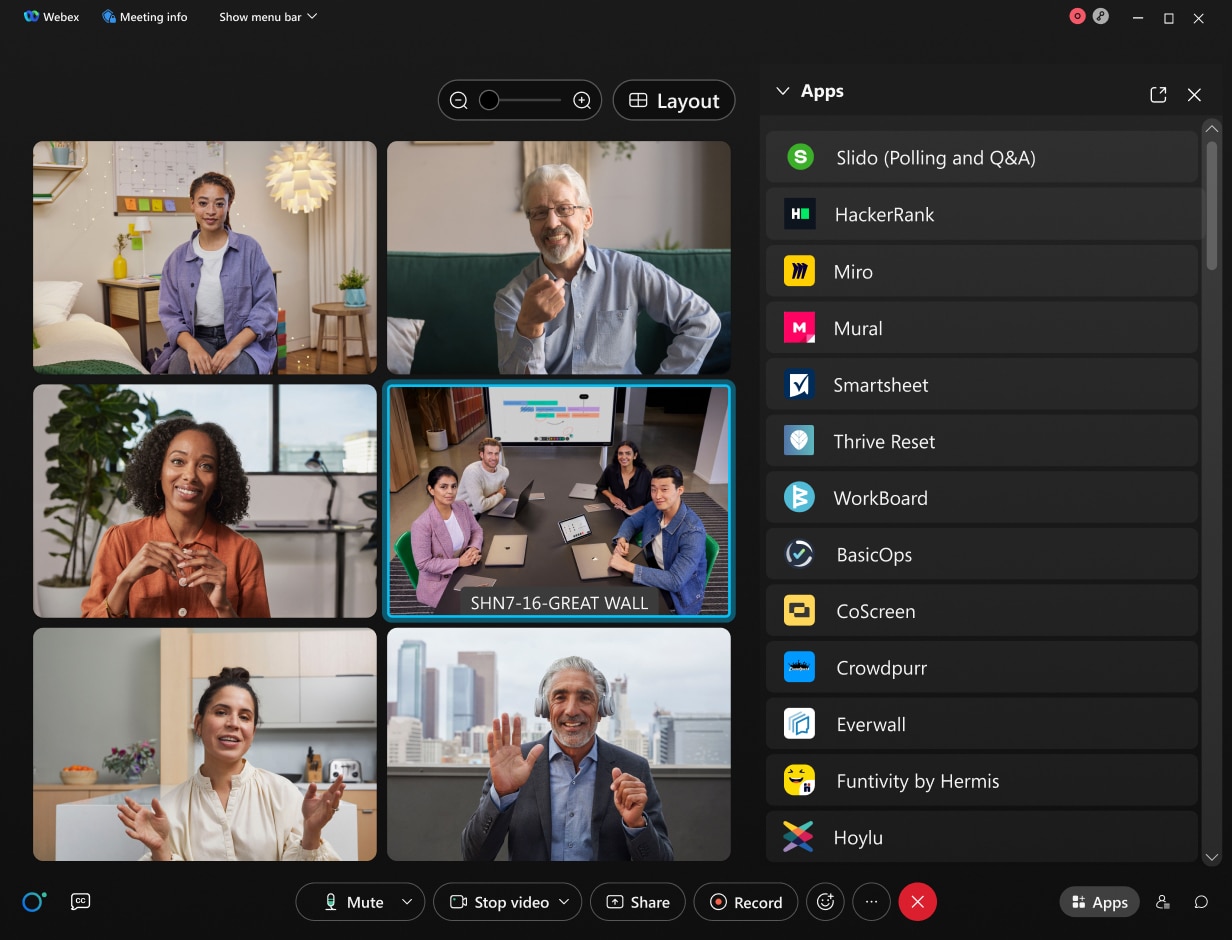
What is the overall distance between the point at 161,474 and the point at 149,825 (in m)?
0.47

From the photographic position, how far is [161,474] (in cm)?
135

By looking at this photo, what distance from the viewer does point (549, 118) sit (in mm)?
1332

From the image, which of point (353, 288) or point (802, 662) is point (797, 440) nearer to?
point (802, 662)

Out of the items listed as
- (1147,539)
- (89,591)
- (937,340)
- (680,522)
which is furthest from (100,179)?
(1147,539)

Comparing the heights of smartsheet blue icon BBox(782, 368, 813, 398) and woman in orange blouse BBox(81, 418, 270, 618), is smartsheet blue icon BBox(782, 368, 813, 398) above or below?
above

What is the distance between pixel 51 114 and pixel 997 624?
142 cm

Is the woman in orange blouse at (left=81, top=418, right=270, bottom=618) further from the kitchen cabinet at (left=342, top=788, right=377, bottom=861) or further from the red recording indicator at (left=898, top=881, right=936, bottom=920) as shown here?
the red recording indicator at (left=898, top=881, right=936, bottom=920)

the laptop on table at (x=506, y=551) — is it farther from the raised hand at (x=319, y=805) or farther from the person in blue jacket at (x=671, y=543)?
the raised hand at (x=319, y=805)

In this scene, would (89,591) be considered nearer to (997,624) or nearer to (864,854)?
(864,854)

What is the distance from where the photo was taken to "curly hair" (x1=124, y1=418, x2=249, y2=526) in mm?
1339

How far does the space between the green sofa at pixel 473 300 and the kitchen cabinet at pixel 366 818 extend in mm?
566

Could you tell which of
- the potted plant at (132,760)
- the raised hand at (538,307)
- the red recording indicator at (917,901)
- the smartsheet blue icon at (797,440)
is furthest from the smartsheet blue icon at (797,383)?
the potted plant at (132,760)

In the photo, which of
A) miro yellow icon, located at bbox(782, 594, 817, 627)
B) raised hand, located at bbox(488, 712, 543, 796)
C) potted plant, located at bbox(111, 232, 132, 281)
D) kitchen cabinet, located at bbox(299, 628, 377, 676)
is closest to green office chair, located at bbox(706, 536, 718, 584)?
miro yellow icon, located at bbox(782, 594, 817, 627)
